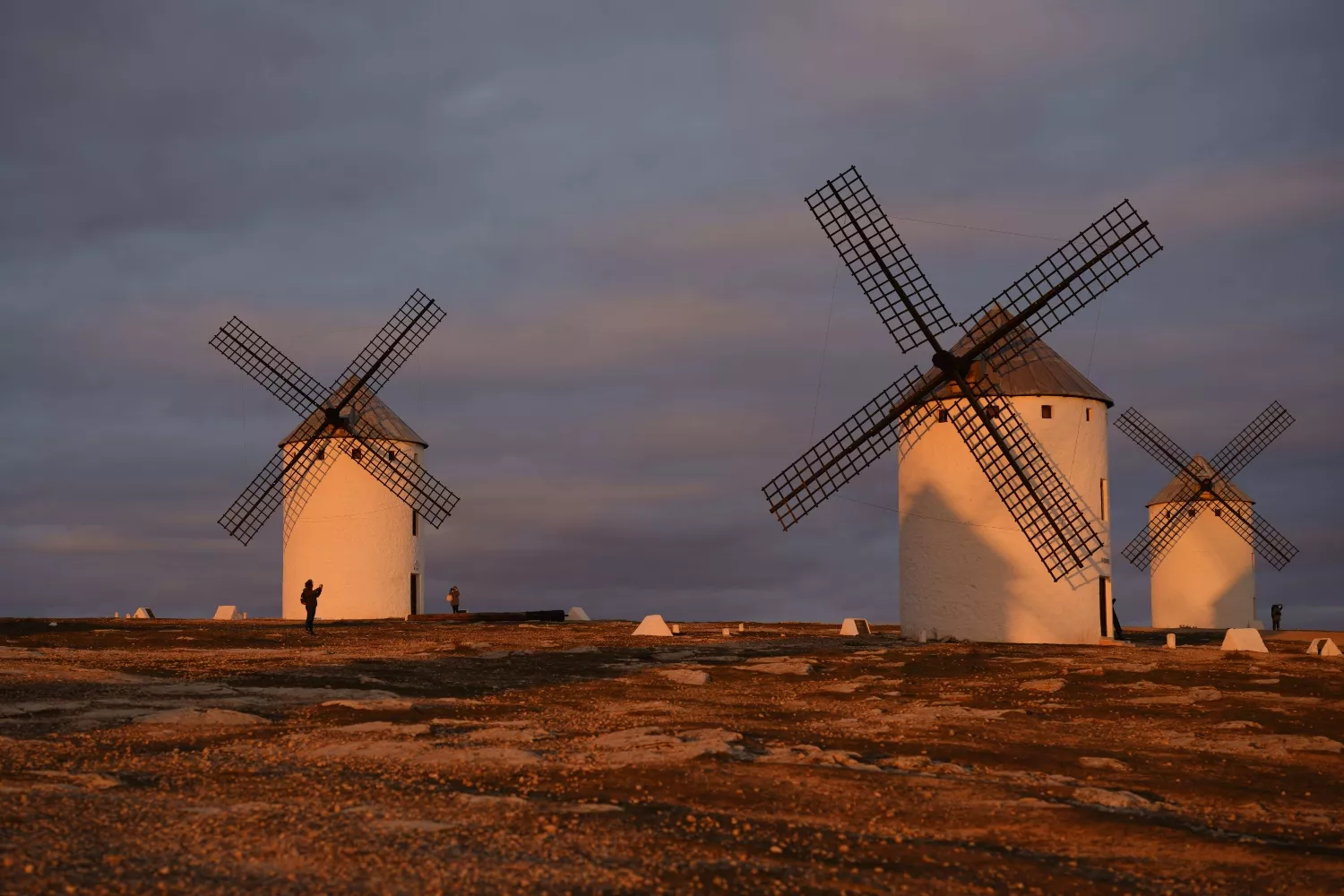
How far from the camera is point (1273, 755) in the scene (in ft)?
54.0

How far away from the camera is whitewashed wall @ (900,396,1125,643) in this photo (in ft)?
104

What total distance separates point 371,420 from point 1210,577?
106ft

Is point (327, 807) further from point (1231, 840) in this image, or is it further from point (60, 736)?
point (1231, 840)

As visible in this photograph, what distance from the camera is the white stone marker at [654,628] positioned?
108 ft

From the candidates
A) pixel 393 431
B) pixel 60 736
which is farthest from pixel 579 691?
pixel 393 431

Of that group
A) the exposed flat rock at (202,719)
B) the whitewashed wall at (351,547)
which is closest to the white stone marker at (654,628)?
the whitewashed wall at (351,547)

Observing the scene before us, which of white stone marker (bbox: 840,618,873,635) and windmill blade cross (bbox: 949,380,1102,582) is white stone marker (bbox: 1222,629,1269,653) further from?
white stone marker (bbox: 840,618,873,635)

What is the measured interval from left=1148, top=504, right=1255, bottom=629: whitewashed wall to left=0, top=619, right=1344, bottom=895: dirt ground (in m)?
29.1

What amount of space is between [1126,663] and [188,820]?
65.9ft

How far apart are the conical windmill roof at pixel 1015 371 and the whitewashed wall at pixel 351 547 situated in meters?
20.4

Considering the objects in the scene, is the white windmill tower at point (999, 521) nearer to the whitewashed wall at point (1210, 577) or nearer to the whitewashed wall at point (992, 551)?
the whitewashed wall at point (992, 551)

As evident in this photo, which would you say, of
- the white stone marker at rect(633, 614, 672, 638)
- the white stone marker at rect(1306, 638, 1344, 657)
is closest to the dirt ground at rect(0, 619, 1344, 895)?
the white stone marker at rect(1306, 638, 1344, 657)

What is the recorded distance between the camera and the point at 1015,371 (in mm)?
32219

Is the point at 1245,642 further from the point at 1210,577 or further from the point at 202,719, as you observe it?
the point at 202,719
